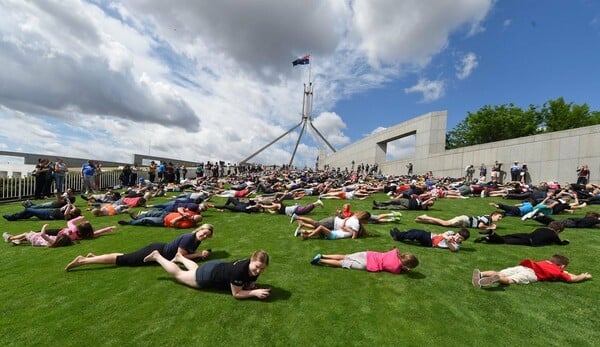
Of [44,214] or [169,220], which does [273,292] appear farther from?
[44,214]

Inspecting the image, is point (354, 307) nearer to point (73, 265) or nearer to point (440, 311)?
point (440, 311)

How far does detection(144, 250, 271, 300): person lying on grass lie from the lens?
4.51 meters

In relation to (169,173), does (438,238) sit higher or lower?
lower

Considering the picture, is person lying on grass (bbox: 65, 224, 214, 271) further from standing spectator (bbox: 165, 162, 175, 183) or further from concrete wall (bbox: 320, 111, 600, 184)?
concrete wall (bbox: 320, 111, 600, 184)

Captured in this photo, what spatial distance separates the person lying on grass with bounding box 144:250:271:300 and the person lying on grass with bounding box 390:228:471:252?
397cm

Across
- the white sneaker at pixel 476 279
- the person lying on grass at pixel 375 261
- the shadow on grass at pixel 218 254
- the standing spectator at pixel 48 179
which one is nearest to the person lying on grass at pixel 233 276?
the shadow on grass at pixel 218 254

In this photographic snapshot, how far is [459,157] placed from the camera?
1142 inches

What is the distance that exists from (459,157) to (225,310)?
94.7 feet

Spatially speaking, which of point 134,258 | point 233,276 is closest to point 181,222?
point 134,258

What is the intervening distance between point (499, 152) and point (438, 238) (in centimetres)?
2137

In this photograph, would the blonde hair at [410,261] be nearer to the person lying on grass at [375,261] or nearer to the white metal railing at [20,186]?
the person lying on grass at [375,261]

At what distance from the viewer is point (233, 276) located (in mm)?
4578

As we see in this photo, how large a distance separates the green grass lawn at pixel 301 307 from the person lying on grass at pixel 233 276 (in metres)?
0.12

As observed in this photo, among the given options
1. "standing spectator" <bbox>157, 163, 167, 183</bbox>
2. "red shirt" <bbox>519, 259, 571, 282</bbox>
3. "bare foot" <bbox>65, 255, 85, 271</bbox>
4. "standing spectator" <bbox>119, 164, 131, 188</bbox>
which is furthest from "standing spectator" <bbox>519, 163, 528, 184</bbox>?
"standing spectator" <bbox>119, 164, 131, 188</bbox>
